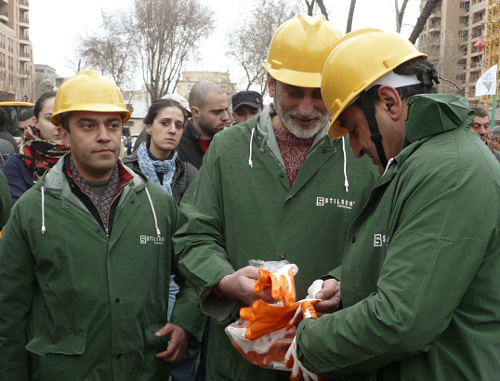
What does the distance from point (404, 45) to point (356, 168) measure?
0.75 metres

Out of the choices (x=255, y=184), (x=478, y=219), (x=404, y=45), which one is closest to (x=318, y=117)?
(x=255, y=184)

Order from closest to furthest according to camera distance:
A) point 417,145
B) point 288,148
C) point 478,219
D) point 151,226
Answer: point 478,219
point 417,145
point 288,148
point 151,226

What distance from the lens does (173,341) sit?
2955 mm

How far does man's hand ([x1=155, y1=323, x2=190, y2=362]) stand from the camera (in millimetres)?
2953

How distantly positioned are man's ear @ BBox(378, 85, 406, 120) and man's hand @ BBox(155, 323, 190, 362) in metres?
1.72

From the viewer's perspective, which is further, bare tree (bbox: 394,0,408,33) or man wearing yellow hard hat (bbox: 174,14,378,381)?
bare tree (bbox: 394,0,408,33)

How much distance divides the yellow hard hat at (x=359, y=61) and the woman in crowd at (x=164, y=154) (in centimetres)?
283

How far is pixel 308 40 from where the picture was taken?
2611 millimetres

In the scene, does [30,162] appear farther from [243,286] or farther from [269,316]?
[269,316]

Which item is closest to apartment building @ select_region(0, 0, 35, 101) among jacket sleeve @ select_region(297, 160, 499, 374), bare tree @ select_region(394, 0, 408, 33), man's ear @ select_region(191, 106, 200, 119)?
bare tree @ select_region(394, 0, 408, 33)

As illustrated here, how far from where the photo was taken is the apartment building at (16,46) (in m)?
77.3

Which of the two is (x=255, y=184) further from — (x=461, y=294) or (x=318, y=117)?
(x=461, y=294)

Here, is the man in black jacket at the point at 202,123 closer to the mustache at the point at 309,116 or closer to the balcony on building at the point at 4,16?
the mustache at the point at 309,116

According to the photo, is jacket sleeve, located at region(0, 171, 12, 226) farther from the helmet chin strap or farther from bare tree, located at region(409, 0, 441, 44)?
bare tree, located at region(409, 0, 441, 44)
